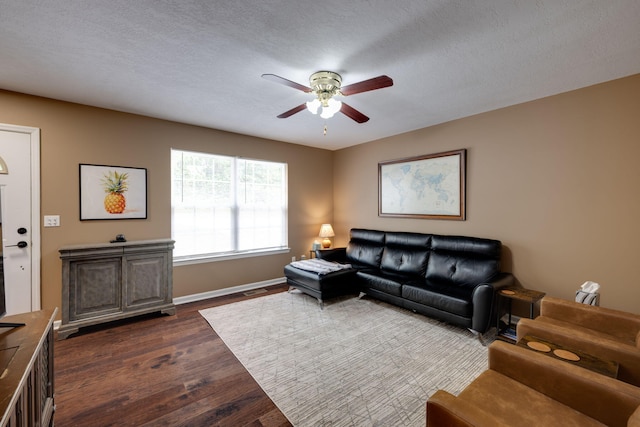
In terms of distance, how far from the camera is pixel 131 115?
357cm

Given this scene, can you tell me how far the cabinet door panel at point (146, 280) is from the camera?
3.27m

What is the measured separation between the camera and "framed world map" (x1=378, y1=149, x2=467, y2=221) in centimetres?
382

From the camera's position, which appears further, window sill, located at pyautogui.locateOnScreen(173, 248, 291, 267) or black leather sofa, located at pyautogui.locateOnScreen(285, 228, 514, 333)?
window sill, located at pyautogui.locateOnScreen(173, 248, 291, 267)

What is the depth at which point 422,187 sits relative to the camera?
13.9 feet

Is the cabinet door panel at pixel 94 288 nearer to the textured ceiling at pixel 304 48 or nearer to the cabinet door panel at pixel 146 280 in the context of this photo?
the cabinet door panel at pixel 146 280

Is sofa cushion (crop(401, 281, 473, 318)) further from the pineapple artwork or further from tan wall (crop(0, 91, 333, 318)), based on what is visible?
the pineapple artwork

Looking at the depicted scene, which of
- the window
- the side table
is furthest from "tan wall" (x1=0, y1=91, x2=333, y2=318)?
the side table

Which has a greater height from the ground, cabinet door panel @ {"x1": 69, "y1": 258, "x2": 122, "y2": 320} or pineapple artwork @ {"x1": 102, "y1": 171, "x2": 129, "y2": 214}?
pineapple artwork @ {"x1": 102, "y1": 171, "x2": 129, "y2": 214}

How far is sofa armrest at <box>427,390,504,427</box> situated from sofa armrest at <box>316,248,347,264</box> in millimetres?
3466

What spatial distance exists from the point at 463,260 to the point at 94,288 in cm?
445

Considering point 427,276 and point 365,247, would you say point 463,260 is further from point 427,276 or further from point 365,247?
point 365,247

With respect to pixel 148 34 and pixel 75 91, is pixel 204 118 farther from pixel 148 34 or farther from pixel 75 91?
pixel 148 34

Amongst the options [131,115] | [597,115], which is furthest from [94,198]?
[597,115]

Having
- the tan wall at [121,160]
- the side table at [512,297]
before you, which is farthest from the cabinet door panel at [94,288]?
the side table at [512,297]
